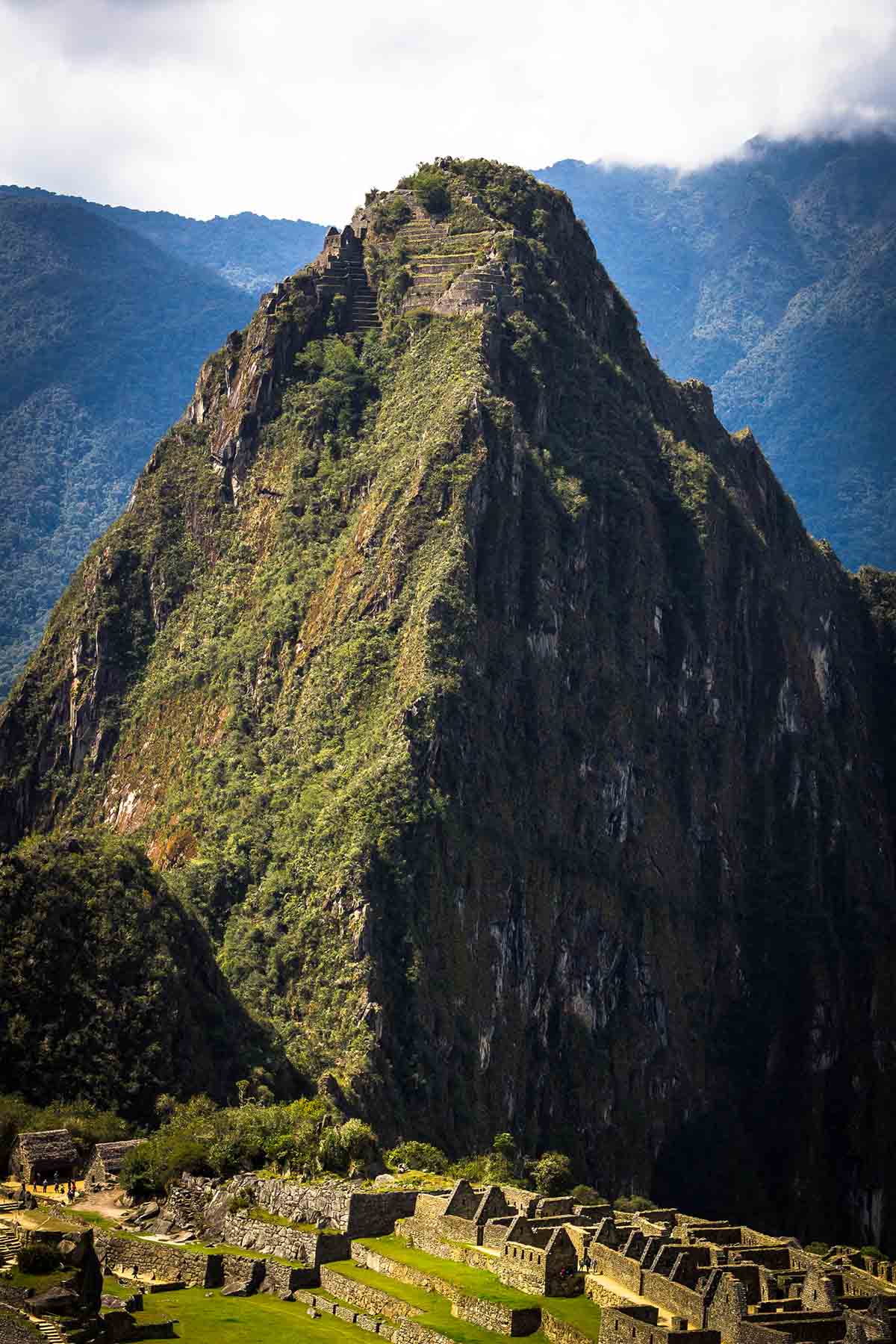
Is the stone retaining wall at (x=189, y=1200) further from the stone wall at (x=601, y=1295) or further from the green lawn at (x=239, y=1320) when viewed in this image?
the stone wall at (x=601, y=1295)

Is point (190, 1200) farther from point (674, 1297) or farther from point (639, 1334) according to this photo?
point (639, 1334)

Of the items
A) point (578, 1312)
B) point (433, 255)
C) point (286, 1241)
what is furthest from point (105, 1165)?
point (433, 255)

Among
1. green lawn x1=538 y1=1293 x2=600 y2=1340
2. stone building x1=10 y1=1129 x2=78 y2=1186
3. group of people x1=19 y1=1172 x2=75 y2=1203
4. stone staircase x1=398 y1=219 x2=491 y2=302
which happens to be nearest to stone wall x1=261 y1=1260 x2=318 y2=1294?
green lawn x1=538 y1=1293 x2=600 y2=1340

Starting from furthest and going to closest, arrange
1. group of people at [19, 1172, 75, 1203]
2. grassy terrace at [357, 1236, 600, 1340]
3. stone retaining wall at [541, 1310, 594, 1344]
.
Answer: group of people at [19, 1172, 75, 1203], grassy terrace at [357, 1236, 600, 1340], stone retaining wall at [541, 1310, 594, 1344]

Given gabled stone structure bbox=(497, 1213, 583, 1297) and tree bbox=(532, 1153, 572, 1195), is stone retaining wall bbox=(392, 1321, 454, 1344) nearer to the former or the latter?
gabled stone structure bbox=(497, 1213, 583, 1297)

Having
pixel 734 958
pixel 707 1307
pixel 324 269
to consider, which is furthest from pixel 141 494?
pixel 707 1307

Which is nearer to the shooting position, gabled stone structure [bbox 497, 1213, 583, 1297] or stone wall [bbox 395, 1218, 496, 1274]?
gabled stone structure [bbox 497, 1213, 583, 1297]

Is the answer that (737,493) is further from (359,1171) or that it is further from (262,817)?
(359,1171)
